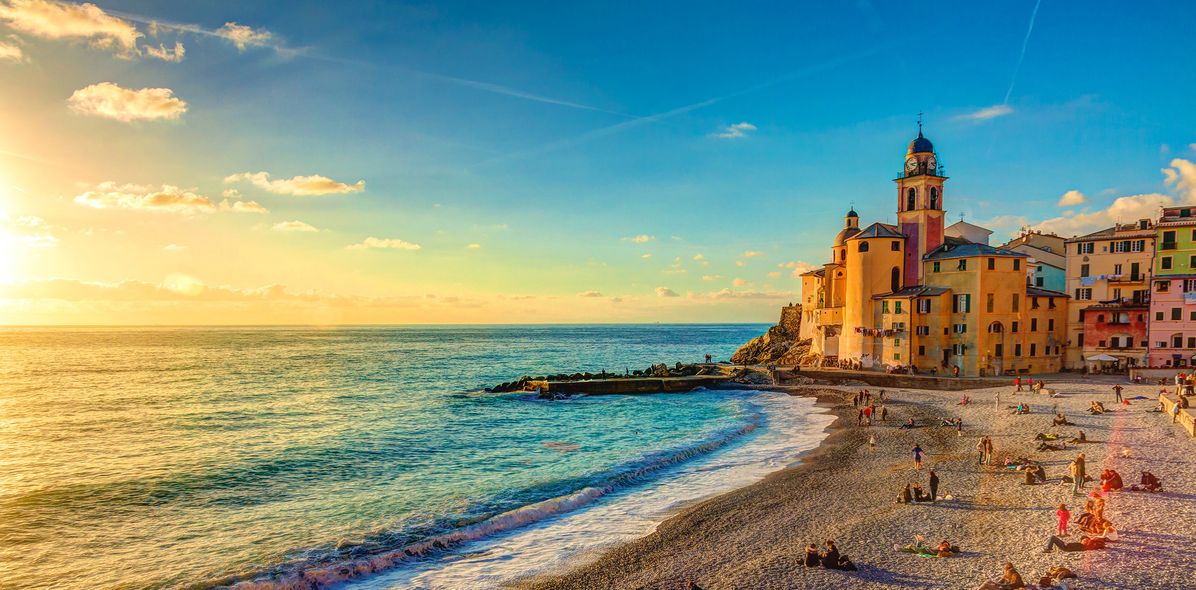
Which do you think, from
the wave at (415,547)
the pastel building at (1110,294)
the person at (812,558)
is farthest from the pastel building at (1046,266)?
the person at (812,558)

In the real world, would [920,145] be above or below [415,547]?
above

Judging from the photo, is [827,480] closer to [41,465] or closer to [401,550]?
[401,550]

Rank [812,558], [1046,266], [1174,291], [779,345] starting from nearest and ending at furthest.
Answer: [812,558], [1174,291], [1046,266], [779,345]

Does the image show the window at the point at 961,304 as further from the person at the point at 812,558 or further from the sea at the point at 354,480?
the person at the point at 812,558

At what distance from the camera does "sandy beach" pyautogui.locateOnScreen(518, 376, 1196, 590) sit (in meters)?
17.2

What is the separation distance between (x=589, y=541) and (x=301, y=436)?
2780cm

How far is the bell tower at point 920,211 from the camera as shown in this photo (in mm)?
62719

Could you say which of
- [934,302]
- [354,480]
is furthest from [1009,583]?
[934,302]

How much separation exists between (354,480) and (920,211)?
5576cm

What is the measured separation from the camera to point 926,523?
2158cm

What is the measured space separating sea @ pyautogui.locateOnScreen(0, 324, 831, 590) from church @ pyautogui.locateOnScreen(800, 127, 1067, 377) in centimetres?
1171

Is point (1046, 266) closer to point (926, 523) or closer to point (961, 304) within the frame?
point (961, 304)

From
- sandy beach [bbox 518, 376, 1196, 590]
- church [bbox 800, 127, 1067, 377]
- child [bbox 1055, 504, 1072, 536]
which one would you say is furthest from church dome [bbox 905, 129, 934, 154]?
child [bbox 1055, 504, 1072, 536]

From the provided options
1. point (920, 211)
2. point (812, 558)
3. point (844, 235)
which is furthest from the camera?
point (844, 235)
